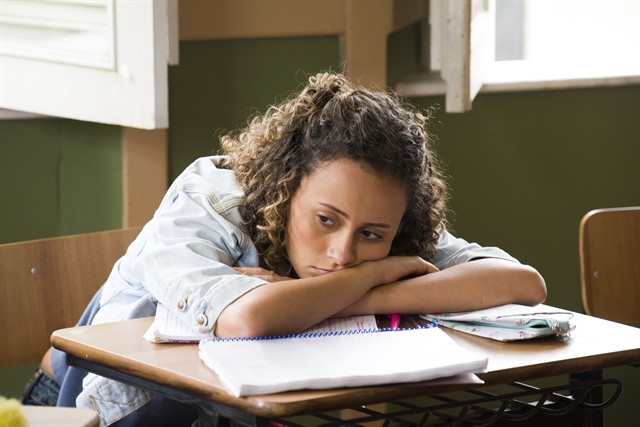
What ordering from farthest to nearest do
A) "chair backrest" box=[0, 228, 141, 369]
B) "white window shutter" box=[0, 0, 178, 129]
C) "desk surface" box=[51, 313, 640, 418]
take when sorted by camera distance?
"white window shutter" box=[0, 0, 178, 129] → "chair backrest" box=[0, 228, 141, 369] → "desk surface" box=[51, 313, 640, 418]

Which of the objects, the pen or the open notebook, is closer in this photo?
the open notebook

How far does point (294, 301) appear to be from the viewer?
121 centimetres

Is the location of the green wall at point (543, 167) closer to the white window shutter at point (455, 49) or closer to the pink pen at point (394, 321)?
the white window shutter at point (455, 49)

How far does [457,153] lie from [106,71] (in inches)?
52.9

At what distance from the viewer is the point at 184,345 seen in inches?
45.7

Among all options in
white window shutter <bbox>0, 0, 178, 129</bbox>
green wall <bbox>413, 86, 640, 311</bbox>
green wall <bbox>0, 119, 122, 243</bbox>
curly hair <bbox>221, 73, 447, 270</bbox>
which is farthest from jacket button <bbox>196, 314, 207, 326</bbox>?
green wall <bbox>413, 86, 640, 311</bbox>

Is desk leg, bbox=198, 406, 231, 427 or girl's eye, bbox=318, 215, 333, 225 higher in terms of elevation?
girl's eye, bbox=318, 215, 333, 225

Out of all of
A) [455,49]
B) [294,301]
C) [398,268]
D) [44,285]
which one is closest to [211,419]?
[294,301]

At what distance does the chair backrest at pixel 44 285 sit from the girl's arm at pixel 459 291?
0.79 metres

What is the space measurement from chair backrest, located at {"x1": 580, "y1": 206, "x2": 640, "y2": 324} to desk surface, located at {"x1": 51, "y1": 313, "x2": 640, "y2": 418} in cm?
68

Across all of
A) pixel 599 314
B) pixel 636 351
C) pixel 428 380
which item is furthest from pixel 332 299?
pixel 599 314

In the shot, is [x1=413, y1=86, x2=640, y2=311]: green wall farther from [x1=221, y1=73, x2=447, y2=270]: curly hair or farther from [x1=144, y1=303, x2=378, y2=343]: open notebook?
[x1=144, y1=303, x2=378, y2=343]: open notebook

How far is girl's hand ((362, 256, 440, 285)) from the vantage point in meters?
1.38

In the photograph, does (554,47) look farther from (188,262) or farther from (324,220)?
(188,262)
